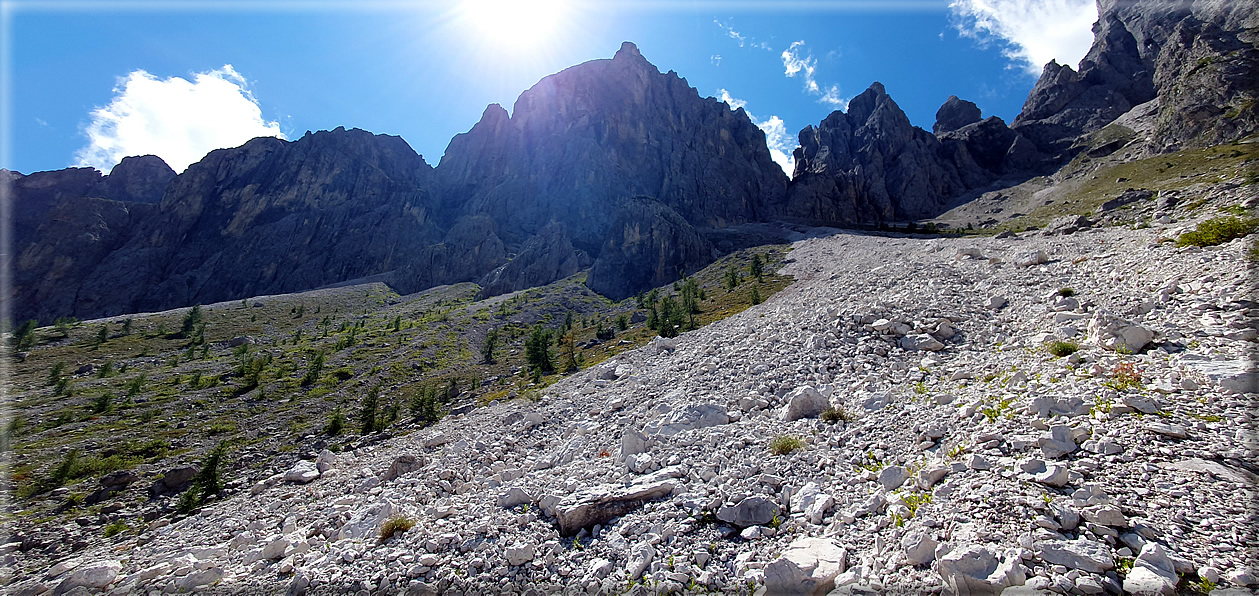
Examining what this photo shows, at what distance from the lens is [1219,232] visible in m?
16.4

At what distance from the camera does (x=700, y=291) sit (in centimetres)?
7888

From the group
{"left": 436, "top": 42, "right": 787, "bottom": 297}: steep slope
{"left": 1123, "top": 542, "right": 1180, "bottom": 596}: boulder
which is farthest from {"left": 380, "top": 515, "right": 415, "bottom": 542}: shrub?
{"left": 436, "top": 42, "right": 787, "bottom": 297}: steep slope

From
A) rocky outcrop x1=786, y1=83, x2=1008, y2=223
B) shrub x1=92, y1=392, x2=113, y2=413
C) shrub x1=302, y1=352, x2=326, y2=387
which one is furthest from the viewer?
rocky outcrop x1=786, y1=83, x2=1008, y2=223

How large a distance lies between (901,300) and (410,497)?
21149 millimetres

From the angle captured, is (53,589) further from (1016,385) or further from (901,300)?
(901,300)

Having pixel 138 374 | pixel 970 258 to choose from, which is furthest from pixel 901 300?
pixel 138 374

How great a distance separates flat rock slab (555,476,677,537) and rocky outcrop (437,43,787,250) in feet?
449

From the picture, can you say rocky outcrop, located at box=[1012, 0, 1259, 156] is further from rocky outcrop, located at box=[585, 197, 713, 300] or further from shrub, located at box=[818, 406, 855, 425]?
shrub, located at box=[818, 406, 855, 425]

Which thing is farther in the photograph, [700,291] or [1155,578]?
[700,291]

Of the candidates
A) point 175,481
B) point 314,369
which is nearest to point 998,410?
point 175,481

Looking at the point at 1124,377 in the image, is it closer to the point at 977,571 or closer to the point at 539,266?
the point at 977,571

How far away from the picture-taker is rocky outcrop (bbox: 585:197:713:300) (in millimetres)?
106062

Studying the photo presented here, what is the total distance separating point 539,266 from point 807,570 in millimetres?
121430

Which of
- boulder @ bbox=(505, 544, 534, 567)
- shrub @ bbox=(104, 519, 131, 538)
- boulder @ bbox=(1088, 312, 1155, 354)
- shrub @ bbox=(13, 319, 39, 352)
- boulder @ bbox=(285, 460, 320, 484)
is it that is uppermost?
shrub @ bbox=(13, 319, 39, 352)
